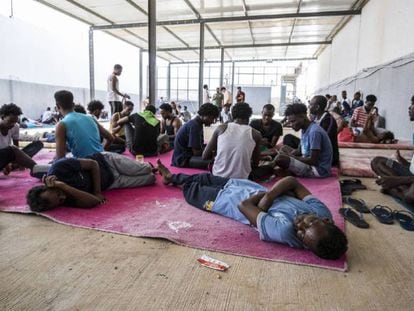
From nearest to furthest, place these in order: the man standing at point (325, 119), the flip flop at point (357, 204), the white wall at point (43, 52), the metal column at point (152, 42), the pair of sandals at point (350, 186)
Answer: the flip flop at point (357, 204)
the pair of sandals at point (350, 186)
the man standing at point (325, 119)
the metal column at point (152, 42)
the white wall at point (43, 52)

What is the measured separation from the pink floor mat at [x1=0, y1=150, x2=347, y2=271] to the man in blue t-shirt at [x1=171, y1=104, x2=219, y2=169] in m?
0.92

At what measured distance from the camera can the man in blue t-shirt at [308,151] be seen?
11.1 ft

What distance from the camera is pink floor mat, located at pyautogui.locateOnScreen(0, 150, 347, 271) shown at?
186cm

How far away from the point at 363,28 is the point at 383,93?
297 centimetres

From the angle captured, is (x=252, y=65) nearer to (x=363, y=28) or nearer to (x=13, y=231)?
(x=363, y=28)

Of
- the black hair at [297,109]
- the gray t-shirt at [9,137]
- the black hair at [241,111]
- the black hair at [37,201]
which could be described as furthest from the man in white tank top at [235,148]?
the gray t-shirt at [9,137]

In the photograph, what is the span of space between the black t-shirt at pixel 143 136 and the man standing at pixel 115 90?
2067 millimetres

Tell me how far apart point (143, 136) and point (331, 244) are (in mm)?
3583

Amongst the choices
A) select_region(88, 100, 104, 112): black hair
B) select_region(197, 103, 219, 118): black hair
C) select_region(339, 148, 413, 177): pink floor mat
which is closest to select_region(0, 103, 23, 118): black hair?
select_region(88, 100, 104, 112): black hair

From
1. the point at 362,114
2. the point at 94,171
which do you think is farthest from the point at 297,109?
the point at 362,114

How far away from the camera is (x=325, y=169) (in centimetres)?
363

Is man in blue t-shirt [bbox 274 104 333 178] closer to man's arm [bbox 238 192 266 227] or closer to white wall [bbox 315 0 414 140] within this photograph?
man's arm [bbox 238 192 266 227]

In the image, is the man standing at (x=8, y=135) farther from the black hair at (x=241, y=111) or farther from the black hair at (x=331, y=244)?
the black hair at (x=331, y=244)

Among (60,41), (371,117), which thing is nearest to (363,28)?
(371,117)
